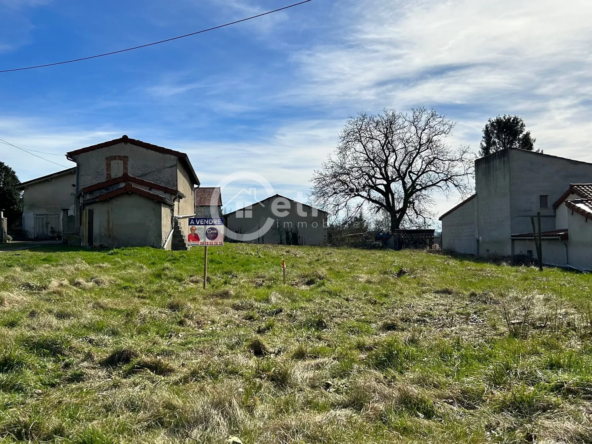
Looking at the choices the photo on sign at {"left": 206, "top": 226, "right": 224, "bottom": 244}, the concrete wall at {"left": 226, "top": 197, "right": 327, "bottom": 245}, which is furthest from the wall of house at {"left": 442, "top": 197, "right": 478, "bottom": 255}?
the photo on sign at {"left": 206, "top": 226, "right": 224, "bottom": 244}

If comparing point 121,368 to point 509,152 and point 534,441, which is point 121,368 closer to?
point 534,441

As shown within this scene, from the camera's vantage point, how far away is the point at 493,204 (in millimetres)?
31438

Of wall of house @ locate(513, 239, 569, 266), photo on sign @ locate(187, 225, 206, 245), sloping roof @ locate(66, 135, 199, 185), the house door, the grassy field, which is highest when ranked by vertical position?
sloping roof @ locate(66, 135, 199, 185)

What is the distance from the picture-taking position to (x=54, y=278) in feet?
39.7

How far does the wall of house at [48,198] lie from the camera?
34.1 meters

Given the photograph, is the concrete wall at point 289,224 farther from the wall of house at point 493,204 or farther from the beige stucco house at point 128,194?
the wall of house at point 493,204

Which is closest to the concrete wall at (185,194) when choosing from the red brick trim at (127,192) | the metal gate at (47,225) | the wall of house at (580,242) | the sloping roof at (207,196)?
the red brick trim at (127,192)

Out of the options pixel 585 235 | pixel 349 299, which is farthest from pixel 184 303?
pixel 585 235

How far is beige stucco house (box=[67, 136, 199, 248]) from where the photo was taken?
22.3 m

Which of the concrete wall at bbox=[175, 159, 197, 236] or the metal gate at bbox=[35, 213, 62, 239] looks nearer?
the concrete wall at bbox=[175, 159, 197, 236]

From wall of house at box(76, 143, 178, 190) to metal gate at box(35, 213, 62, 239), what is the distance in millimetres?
7519

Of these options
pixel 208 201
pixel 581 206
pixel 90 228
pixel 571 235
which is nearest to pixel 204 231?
pixel 90 228

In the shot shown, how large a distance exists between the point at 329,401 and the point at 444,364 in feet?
6.15

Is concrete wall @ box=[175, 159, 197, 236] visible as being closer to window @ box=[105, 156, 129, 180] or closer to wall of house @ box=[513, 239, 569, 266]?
window @ box=[105, 156, 129, 180]
